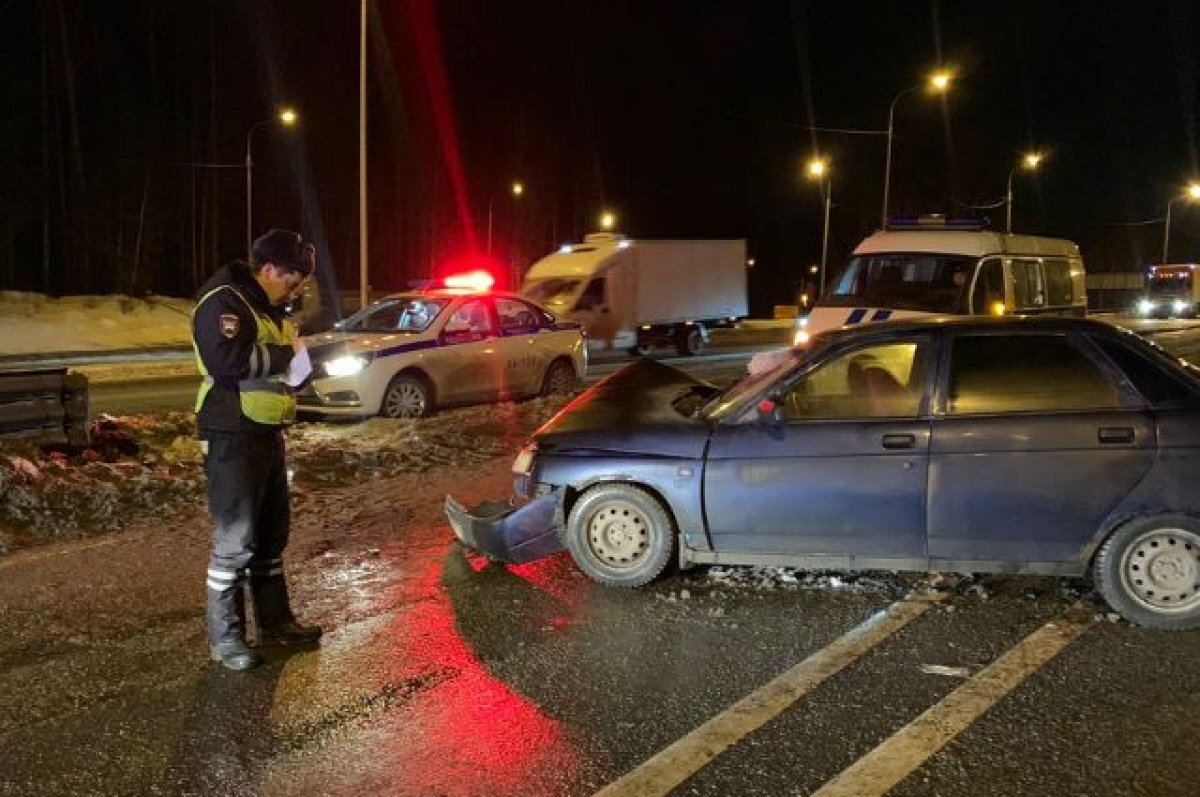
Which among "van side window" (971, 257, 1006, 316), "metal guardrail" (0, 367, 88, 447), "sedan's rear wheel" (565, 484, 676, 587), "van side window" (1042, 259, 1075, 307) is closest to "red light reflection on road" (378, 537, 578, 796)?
"sedan's rear wheel" (565, 484, 676, 587)

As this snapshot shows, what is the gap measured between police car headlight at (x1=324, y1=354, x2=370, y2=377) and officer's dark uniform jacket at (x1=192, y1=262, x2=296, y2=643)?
22.6ft

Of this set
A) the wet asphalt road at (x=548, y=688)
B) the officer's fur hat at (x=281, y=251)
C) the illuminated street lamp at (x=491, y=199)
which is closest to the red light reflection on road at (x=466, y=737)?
the wet asphalt road at (x=548, y=688)

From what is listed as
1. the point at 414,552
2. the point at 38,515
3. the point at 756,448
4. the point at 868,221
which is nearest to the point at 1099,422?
the point at 756,448

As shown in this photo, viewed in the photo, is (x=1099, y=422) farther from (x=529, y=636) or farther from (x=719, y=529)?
(x=529, y=636)

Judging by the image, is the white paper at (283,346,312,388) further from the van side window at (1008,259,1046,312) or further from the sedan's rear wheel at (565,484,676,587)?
the van side window at (1008,259,1046,312)

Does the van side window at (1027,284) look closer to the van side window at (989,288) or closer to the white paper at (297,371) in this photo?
the van side window at (989,288)

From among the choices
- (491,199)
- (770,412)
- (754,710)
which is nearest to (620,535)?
(770,412)

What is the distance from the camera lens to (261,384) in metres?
4.54

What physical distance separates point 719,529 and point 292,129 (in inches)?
2010

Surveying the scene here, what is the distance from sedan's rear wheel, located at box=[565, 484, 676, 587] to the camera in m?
5.56

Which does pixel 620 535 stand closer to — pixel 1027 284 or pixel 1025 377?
pixel 1025 377

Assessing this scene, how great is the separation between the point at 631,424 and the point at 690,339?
63.3ft

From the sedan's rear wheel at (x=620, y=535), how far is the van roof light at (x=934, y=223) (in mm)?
8657

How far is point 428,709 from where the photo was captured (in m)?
4.17
